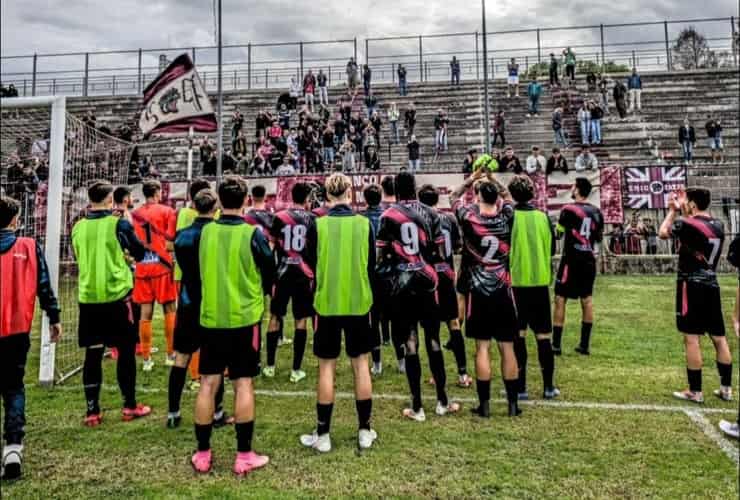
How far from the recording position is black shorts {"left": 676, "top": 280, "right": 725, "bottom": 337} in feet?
16.2

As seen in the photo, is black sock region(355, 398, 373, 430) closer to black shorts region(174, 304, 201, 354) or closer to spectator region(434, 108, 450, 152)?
black shorts region(174, 304, 201, 354)

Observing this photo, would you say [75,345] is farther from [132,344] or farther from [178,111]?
[178,111]

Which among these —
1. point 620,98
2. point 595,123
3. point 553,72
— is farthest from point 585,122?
point 553,72

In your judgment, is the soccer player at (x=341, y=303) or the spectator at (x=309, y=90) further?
the spectator at (x=309, y=90)

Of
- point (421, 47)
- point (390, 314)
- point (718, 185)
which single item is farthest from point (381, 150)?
point (390, 314)

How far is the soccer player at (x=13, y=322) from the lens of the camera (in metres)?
3.62

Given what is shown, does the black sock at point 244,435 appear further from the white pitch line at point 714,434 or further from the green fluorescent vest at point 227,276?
the white pitch line at point 714,434

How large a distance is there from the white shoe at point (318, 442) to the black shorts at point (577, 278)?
4.07 meters

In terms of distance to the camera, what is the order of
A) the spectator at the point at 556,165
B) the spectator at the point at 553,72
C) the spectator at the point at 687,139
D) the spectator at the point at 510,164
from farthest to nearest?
the spectator at the point at 553,72, the spectator at the point at 687,139, the spectator at the point at 556,165, the spectator at the point at 510,164

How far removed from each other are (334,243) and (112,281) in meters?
2.23

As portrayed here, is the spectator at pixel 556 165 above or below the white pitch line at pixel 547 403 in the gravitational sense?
above

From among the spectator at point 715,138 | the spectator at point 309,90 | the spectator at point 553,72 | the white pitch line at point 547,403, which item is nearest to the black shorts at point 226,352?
the white pitch line at point 547,403

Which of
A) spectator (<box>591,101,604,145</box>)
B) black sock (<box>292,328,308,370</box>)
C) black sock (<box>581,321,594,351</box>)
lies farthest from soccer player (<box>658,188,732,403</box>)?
spectator (<box>591,101,604,145</box>)

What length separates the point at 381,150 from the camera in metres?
23.3
